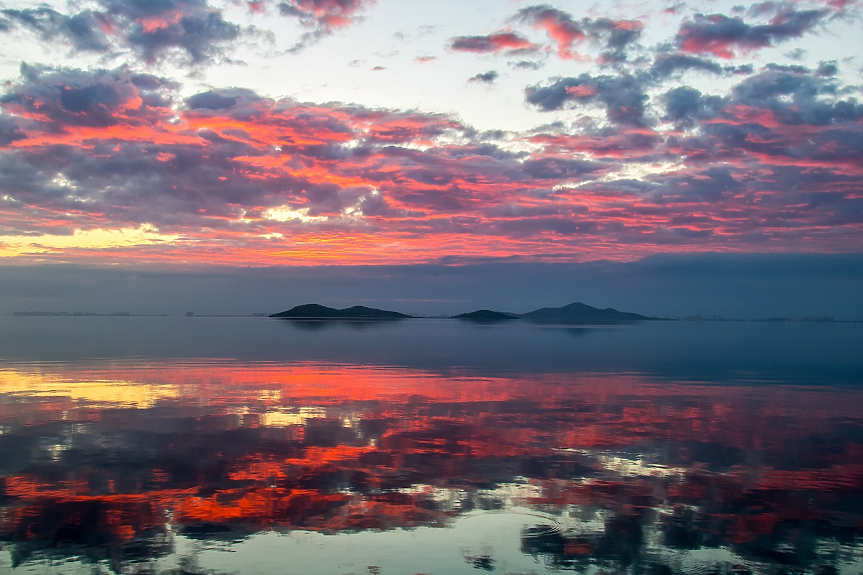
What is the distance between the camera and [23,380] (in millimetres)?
38469

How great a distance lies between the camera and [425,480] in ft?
57.7

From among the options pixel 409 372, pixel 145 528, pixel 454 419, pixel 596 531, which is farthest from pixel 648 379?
pixel 145 528

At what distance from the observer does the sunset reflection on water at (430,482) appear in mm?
12695

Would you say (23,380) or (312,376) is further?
(312,376)

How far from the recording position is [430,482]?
17406 millimetres

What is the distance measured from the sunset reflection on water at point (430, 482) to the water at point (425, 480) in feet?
0.24

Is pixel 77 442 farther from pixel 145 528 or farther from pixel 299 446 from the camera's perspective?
pixel 145 528

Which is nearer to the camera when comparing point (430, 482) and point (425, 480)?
point (430, 482)

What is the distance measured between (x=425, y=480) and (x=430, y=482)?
8.5 inches

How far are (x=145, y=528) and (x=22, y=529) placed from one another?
2438mm

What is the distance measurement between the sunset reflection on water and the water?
0.07m

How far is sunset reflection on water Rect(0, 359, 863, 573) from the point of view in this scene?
12.7m

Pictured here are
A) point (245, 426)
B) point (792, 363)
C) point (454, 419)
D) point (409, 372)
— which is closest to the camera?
point (245, 426)

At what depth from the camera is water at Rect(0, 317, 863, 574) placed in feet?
41.4
